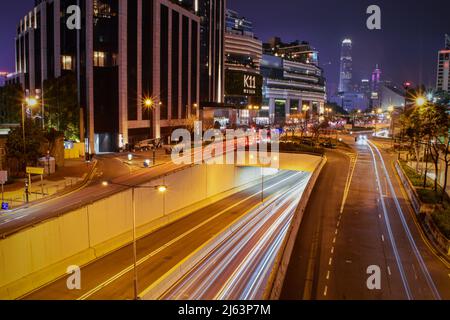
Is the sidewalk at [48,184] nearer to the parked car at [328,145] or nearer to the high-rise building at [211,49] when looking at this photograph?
the parked car at [328,145]

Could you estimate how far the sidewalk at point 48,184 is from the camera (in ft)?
118

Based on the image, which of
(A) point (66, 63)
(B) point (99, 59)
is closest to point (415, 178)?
(B) point (99, 59)

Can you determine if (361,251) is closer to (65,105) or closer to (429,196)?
(429,196)

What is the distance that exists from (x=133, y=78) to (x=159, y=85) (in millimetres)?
6820

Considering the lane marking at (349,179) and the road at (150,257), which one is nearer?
the road at (150,257)

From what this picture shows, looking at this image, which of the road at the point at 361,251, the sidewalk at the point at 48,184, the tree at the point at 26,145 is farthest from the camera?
the tree at the point at 26,145

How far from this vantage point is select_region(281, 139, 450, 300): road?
70.6ft

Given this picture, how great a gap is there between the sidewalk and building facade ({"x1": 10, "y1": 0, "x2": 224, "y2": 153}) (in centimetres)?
1433

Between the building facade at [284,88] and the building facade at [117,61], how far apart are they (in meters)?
85.8

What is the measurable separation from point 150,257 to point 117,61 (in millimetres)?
41922

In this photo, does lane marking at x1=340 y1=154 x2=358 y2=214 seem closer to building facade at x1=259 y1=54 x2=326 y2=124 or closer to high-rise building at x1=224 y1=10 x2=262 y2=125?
high-rise building at x1=224 y1=10 x2=262 y2=125

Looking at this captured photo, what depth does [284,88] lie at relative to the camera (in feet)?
578

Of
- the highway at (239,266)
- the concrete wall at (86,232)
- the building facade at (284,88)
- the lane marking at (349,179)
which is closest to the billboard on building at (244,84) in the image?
the lane marking at (349,179)

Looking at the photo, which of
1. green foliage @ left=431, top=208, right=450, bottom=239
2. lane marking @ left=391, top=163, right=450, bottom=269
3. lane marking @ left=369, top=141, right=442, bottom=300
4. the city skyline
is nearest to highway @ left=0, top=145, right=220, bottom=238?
the city skyline
